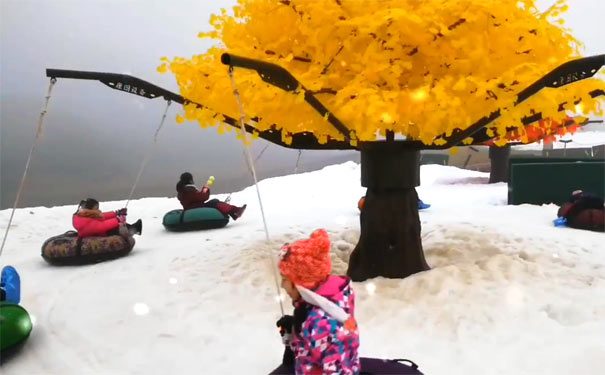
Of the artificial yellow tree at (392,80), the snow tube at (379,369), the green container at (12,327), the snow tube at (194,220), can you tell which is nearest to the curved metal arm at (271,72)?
the artificial yellow tree at (392,80)

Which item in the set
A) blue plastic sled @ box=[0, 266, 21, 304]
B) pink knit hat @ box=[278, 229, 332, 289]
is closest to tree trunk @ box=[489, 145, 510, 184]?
blue plastic sled @ box=[0, 266, 21, 304]

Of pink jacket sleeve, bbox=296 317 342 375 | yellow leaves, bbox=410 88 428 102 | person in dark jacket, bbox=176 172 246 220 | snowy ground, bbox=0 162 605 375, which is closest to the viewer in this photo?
pink jacket sleeve, bbox=296 317 342 375

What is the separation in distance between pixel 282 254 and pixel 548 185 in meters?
11.1

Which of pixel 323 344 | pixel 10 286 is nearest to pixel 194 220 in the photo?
pixel 10 286

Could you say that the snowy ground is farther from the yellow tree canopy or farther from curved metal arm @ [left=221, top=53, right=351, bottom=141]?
the yellow tree canopy

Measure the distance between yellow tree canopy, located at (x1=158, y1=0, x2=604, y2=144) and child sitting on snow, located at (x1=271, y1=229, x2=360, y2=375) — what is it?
228cm

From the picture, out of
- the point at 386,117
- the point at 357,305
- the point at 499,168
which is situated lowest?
the point at 357,305

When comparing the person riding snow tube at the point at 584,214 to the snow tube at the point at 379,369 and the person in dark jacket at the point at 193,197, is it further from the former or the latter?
the snow tube at the point at 379,369

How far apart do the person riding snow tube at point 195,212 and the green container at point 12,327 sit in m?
5.79

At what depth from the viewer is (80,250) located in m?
7.86

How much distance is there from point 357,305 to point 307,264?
2.92 m

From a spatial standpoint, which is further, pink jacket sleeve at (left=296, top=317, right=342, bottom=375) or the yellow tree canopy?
the yellow tree canopy

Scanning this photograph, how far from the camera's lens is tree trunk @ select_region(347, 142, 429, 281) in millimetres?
6211

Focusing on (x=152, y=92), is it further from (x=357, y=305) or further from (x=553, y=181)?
(x=553, y=181)
